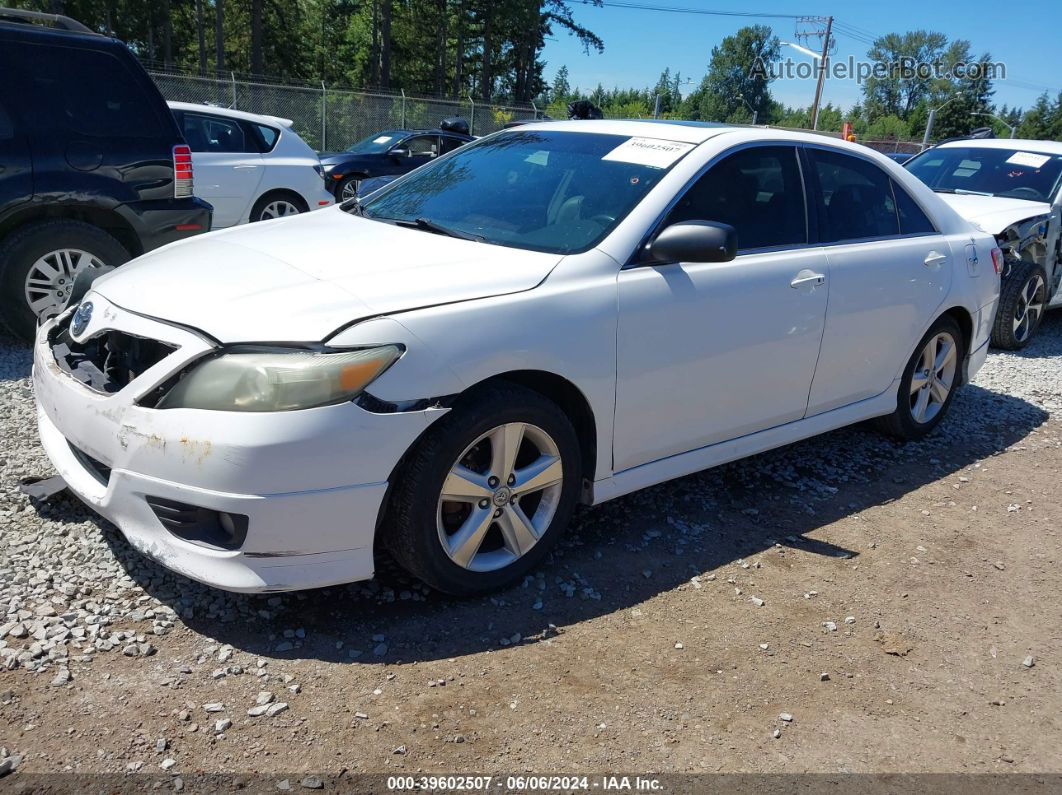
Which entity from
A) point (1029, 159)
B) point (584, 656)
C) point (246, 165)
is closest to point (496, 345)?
point (584, 656)

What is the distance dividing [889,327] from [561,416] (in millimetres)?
2253

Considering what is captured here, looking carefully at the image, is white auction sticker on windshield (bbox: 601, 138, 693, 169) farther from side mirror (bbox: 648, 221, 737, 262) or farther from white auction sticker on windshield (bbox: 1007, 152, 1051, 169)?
white auction sticker on windshield (bbox: 1007, 152, 1051, 169)

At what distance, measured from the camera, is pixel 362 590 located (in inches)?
124

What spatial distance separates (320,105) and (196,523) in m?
23.2

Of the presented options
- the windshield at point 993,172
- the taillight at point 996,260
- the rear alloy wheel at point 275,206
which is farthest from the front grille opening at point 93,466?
the windshield at point 993,172

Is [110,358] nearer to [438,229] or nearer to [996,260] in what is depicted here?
[438,229]

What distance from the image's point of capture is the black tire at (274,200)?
9406mm

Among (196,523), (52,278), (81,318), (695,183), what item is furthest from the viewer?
(52,278)

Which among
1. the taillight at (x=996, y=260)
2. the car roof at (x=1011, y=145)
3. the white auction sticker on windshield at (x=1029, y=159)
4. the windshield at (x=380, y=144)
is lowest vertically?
the windshield at (x=380, y=144)

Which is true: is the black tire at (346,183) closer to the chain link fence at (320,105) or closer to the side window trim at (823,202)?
the chain link fence at (320,105)

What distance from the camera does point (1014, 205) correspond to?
7.82m

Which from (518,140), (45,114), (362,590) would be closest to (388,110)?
(45,114)

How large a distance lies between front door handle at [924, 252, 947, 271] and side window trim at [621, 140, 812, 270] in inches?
39.4

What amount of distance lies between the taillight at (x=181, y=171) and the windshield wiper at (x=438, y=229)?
2.82 m
